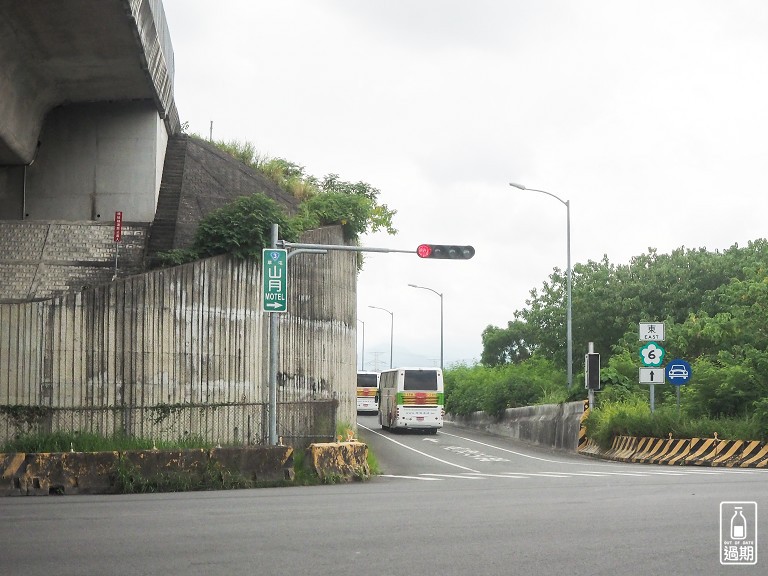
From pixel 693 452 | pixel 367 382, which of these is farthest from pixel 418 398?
pixel 367 382

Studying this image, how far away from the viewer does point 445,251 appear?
2256 cm

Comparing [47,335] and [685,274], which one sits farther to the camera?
[685,274]

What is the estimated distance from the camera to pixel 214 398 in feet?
80.8

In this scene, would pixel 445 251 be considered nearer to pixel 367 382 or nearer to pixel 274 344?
pixel 274 344

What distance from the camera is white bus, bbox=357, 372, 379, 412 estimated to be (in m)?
70.6

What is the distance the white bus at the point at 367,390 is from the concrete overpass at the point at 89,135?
41286mm

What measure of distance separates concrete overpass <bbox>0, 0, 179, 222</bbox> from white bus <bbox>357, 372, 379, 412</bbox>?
135ft

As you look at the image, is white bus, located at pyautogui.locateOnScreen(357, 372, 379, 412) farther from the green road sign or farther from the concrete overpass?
the green road sign

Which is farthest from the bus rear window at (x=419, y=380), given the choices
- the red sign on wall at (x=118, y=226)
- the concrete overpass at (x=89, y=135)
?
the red sign on wall at (x=118, y=226)

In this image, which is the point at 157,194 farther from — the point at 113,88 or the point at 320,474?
the point at 320,474

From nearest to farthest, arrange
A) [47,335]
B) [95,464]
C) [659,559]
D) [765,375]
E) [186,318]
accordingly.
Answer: [659,559] < [95,464] < [47,335] < [186,318] < [765,375]

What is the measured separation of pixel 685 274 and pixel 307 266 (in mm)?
27629

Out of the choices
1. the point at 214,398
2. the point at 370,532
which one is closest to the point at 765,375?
the point at 214,398

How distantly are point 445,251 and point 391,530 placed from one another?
12413mm
